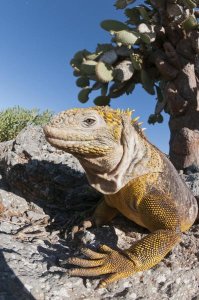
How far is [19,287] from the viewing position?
258cm

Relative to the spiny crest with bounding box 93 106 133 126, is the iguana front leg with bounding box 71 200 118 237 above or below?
below

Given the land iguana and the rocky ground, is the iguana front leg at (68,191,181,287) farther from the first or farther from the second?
the rocky ground

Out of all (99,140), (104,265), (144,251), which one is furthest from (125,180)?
(104,265)

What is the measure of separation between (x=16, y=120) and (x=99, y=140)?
6616 millimetres

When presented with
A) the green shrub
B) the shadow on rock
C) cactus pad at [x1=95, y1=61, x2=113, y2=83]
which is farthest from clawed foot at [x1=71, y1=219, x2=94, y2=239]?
the green shrub

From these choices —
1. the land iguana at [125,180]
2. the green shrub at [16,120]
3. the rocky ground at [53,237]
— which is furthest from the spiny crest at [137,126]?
the green shrub at [16,120]

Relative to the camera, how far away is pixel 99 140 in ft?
10.9

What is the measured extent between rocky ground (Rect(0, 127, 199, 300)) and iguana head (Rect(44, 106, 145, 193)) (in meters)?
0.66

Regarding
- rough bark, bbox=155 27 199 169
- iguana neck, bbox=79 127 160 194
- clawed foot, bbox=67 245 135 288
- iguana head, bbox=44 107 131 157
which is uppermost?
rough bark, bbox=155 27 199 169

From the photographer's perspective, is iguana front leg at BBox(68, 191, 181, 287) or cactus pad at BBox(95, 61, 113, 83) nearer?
iguana front leg at BBox(68, 191, 181, 287)

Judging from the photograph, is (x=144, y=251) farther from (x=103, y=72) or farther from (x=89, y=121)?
(x=103, y=72)

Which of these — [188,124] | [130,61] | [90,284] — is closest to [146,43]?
[130,61]

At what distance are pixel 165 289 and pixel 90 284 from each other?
65 cm

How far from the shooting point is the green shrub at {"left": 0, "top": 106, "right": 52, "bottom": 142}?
920cm
